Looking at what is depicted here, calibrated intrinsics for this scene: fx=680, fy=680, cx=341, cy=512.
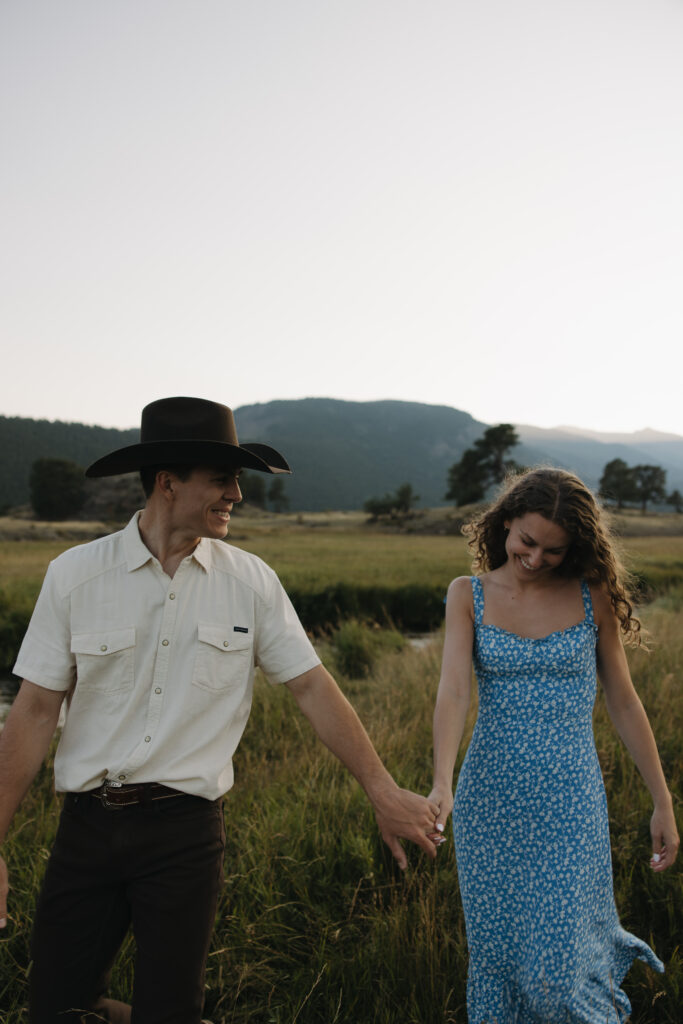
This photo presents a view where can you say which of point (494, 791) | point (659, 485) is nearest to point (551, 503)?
point (494, 791)

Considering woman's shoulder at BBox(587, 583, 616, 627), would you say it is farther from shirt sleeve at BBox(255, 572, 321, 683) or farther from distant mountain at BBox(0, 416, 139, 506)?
distant mountain at BBox(0, 416, 139, 506)

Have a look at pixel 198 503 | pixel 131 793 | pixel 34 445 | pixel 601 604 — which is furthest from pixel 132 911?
pixel 34 445

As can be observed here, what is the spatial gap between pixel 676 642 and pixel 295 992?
24.6ft

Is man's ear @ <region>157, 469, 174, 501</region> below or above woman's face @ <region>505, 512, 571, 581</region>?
above

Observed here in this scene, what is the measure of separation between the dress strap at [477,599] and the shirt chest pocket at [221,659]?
2.82 feet

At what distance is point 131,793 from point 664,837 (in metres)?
1.89

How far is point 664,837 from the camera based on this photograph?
247cm

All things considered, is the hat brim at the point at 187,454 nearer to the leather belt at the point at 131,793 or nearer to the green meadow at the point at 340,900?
the leather belt at the point at 131,793

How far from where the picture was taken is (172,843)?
2148 millimetres

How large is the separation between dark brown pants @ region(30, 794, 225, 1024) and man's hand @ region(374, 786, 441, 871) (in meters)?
0.61

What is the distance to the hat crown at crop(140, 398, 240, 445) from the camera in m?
2.39

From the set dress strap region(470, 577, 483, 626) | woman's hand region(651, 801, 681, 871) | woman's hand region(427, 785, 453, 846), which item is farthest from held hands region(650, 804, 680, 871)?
dress strap region(470, 577, 483, 626)

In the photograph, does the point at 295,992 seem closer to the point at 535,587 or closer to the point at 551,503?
the point at 535,587

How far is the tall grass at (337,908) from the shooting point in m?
2.79
